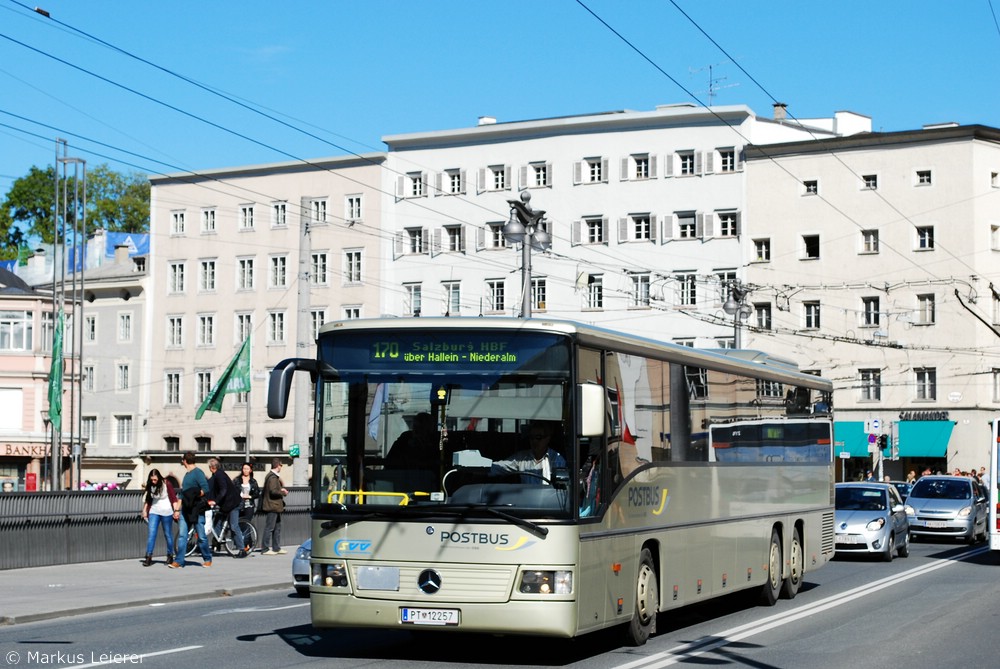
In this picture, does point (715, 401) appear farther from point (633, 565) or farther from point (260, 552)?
point (260, 552)

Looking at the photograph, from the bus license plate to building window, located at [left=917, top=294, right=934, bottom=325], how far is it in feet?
194

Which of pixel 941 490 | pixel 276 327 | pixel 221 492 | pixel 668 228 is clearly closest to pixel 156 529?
pixel 221 492

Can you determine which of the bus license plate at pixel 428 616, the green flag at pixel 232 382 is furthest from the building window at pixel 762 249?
the bus license plate at pixel 428 616

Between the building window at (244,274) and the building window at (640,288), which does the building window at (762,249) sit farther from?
the building window at (244,274)

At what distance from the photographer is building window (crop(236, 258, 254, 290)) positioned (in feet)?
275

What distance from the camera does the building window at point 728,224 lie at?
238ft

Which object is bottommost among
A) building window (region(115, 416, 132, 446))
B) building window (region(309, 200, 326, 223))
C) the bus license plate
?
the bus license plate

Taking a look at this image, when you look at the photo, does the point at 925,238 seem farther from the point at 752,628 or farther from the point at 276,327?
the point at 752,628

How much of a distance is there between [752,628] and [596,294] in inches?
2382

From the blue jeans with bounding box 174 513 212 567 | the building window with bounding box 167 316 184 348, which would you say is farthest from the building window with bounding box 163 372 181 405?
the blue jeans with bounding box 174 513 212 567

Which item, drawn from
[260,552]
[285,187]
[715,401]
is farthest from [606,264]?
[715,401]

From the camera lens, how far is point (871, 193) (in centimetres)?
6944

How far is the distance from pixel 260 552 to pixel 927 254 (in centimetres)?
4620

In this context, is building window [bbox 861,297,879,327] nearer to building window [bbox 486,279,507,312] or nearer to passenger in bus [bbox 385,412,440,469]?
building window [bbox 486,279,507,312]
